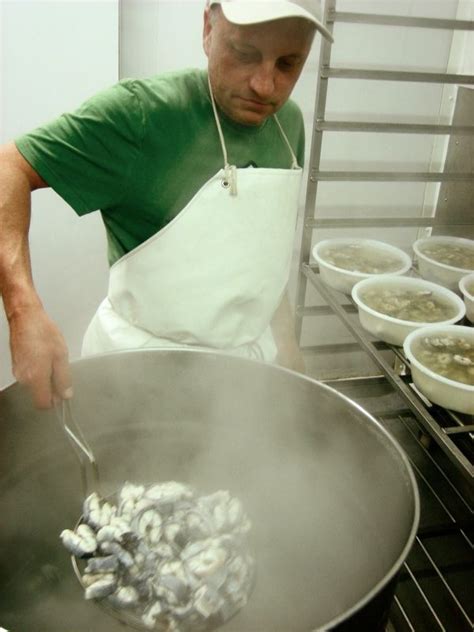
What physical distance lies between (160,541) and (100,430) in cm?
26

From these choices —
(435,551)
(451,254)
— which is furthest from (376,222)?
(435,551)

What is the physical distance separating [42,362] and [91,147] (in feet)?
1.48

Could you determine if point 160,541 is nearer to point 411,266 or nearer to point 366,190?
point 411,266

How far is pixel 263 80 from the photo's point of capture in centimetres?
106

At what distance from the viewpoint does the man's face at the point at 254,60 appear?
3.34 ft

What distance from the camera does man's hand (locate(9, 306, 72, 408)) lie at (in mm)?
836

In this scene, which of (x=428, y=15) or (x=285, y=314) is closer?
(x=285, y=314)

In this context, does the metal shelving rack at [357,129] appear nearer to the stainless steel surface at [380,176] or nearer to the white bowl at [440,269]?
the stainless steel surface at [380,176]

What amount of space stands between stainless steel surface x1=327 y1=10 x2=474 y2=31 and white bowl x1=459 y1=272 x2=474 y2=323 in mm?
709

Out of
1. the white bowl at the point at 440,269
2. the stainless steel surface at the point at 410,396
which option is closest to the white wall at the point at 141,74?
the white bowl at the point at 440,269

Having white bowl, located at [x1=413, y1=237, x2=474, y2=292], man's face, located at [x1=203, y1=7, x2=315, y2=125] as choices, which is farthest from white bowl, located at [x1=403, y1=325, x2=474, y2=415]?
man's face, located at [x1=203, y1=7, x2=315, y2=125]

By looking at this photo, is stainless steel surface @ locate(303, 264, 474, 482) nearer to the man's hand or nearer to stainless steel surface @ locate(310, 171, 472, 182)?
stainless steel surface @ locate(310, 171, 472, 182)

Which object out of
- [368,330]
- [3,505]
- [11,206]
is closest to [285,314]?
[368,330]

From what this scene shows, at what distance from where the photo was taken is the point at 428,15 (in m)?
1.95
